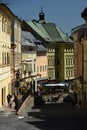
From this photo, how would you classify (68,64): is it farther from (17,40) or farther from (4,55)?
(4,55)

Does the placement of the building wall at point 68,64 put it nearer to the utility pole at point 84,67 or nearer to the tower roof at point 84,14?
the utility pole at point 84,67

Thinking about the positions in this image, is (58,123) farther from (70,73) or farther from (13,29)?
(70,73)

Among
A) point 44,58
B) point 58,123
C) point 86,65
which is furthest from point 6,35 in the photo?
point 44,58

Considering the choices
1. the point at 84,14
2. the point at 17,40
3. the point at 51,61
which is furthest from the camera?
the point at 51,61

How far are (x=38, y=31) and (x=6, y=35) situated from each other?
60848mm

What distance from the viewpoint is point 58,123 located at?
32500 millimetres

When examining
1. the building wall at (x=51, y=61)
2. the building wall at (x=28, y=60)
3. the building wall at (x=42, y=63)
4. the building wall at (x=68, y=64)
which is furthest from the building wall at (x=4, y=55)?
the building wall at (x=68, y=64)

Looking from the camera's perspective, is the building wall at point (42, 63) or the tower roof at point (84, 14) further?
the building wall at point (42, 63)

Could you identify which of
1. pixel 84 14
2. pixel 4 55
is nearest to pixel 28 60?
pixel 4 55

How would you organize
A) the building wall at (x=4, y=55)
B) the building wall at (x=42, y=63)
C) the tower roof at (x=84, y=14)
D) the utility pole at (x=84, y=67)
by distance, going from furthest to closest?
the building wall at (x=42, y=63) → the utility pole at (x=84, y=67) → the tower roof at (x=84, y=14) → the building wall at (x=4, y=55)

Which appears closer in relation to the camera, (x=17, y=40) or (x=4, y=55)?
(x=4, y=55)

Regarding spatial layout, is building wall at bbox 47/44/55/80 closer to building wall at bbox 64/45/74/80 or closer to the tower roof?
building wall at bbox 64/45/74/80

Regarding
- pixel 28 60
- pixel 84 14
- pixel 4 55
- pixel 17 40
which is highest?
pixel 84 14

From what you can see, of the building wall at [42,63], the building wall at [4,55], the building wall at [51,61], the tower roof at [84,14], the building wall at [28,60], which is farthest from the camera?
the building wall at [51,61]
